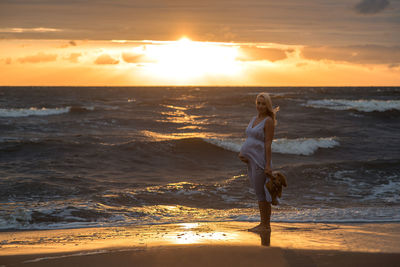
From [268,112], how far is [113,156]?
Result: 9.72 m

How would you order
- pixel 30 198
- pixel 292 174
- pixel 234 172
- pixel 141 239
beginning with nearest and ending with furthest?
pixel 141 239
pixel 30 198
pixel 292 174
pixel 234 172

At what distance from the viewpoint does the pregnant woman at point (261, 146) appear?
5.62 m

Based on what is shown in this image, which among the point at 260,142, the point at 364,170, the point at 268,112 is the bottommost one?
the point at 364,170

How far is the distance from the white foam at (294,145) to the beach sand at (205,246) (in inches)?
420

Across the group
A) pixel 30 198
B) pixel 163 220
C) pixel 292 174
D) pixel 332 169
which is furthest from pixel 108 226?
pixel 332 169

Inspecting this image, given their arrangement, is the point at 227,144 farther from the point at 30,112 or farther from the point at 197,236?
the point at 30,112

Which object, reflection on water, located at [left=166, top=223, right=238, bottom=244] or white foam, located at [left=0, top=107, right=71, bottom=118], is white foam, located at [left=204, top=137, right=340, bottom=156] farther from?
white foam, located at [left=0, top=107, right=71, bottom=118]

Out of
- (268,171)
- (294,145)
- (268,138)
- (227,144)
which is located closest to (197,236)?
(268,171)

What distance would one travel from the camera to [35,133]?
21969 mm

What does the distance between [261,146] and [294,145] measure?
12.6m

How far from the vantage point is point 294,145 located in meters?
17.9

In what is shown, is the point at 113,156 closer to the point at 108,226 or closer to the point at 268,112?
the point at 108,226

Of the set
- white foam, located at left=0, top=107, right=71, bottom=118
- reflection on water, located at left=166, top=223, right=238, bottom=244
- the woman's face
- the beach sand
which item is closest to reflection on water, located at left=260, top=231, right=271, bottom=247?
the beach sand

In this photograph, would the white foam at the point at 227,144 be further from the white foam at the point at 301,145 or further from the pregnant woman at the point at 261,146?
the pregnant woman at the point at 261,146
